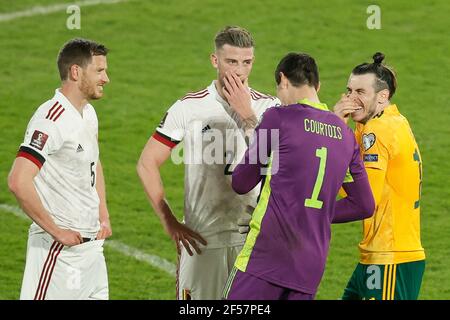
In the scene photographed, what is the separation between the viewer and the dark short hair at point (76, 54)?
6.93 m

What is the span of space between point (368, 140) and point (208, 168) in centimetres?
103

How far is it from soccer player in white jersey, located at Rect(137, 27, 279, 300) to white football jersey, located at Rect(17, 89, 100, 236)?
373mm

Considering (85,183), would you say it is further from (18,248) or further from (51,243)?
(18,248)

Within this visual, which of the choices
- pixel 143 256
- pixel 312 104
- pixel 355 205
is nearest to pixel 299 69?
pixel 312 104

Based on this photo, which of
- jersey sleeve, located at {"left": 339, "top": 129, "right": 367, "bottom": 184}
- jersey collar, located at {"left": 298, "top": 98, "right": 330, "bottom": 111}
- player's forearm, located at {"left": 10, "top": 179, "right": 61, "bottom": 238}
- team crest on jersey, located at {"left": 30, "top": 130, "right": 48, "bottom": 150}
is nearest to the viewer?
jersey collar, located at {"left": 298, "top": 98, "right": 330, "bottom": 111}

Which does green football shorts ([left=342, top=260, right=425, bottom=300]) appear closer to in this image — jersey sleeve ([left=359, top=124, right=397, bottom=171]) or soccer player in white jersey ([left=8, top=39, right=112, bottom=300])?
jersey sleeve ([left=359, top=124, right=397, bottom=171])

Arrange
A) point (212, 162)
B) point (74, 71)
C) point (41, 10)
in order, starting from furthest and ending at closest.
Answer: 1. point (41, 10)
2. point (212, 162)
3. point (74, 71)

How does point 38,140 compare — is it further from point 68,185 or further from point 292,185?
point 292,185

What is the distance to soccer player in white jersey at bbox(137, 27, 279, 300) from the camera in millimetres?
7086

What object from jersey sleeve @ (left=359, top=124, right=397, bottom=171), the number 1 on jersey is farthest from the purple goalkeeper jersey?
jersey sleeve @ (left=359, top=124, right=397, bottom=171)

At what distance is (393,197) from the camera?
7.08 metres

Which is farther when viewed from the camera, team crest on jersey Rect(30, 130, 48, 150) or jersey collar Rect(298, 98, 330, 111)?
team crest on jersey Rect(30, 130, 48, 150)

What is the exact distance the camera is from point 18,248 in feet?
34.7

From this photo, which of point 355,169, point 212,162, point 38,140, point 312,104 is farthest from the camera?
point 212,162
